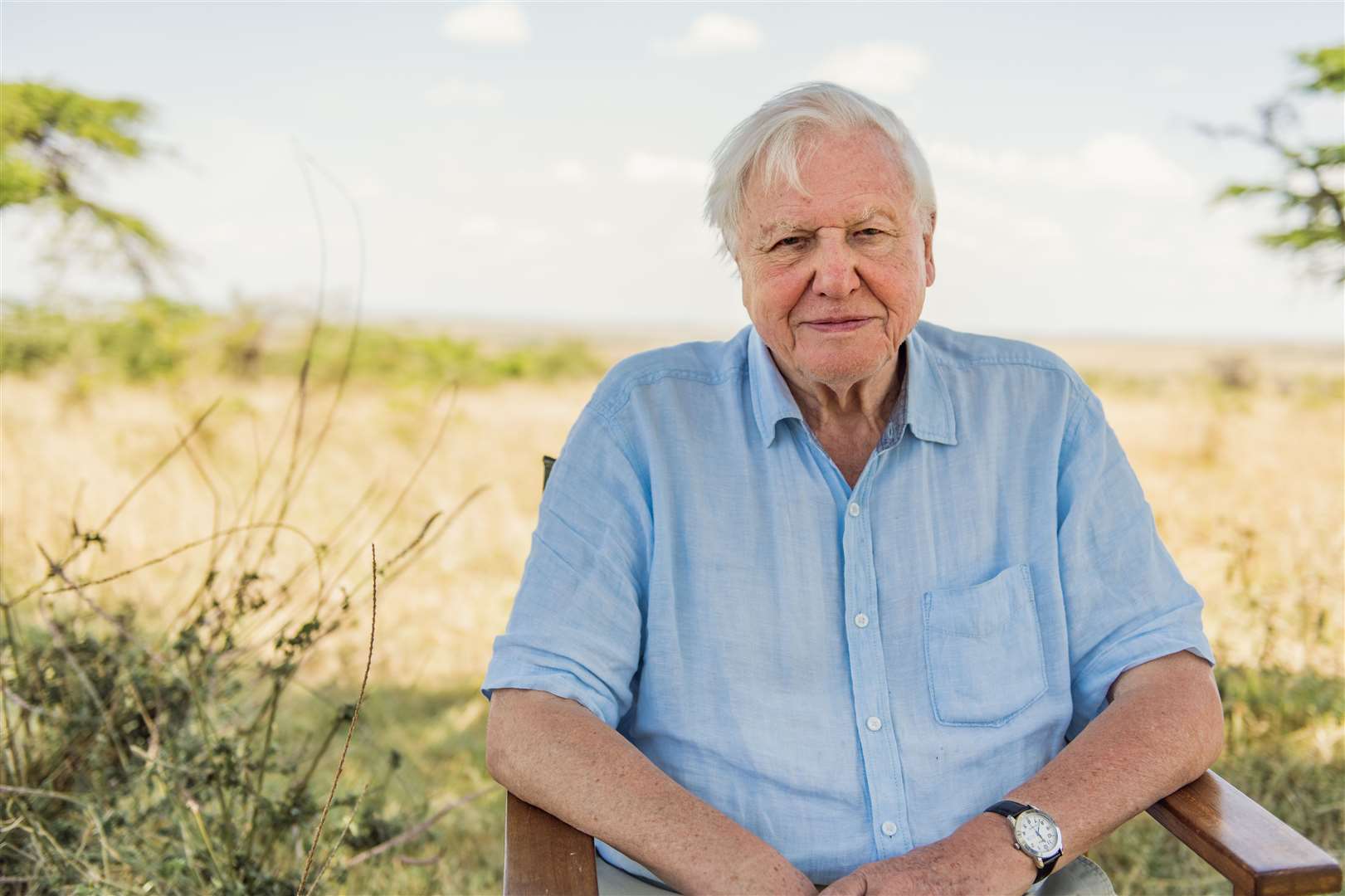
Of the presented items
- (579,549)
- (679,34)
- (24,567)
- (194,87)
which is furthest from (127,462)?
(679,34)

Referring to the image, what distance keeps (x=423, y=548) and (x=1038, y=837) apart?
1.35 meters

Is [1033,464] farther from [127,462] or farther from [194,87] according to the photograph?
[194,87]

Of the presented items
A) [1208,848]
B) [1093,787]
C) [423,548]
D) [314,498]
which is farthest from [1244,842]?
[314,498]

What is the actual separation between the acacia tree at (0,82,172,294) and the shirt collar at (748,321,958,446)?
12.2 ft

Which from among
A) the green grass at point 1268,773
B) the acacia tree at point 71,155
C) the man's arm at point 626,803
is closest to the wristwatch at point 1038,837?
the man's arm at point 626,803

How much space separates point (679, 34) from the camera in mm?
61781

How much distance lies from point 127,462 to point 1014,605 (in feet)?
21.1

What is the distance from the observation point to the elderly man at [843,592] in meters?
1.58

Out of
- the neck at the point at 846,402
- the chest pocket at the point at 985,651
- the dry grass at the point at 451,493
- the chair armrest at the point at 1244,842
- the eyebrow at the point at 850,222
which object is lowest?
the dry grass at the point at 451,493

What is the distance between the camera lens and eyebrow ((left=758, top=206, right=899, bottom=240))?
1664 mm

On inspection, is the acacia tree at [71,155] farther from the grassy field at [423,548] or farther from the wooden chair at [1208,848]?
the wooden chair at [1208,848]

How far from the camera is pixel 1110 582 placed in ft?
5.63

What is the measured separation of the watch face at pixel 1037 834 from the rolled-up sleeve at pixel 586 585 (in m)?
0.61

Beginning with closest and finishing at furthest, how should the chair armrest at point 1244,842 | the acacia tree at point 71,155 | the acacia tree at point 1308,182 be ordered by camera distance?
the chair armrest at point 1244,842 → the acacia tree at point 71,155 → the acacia tree at point 1308,182
